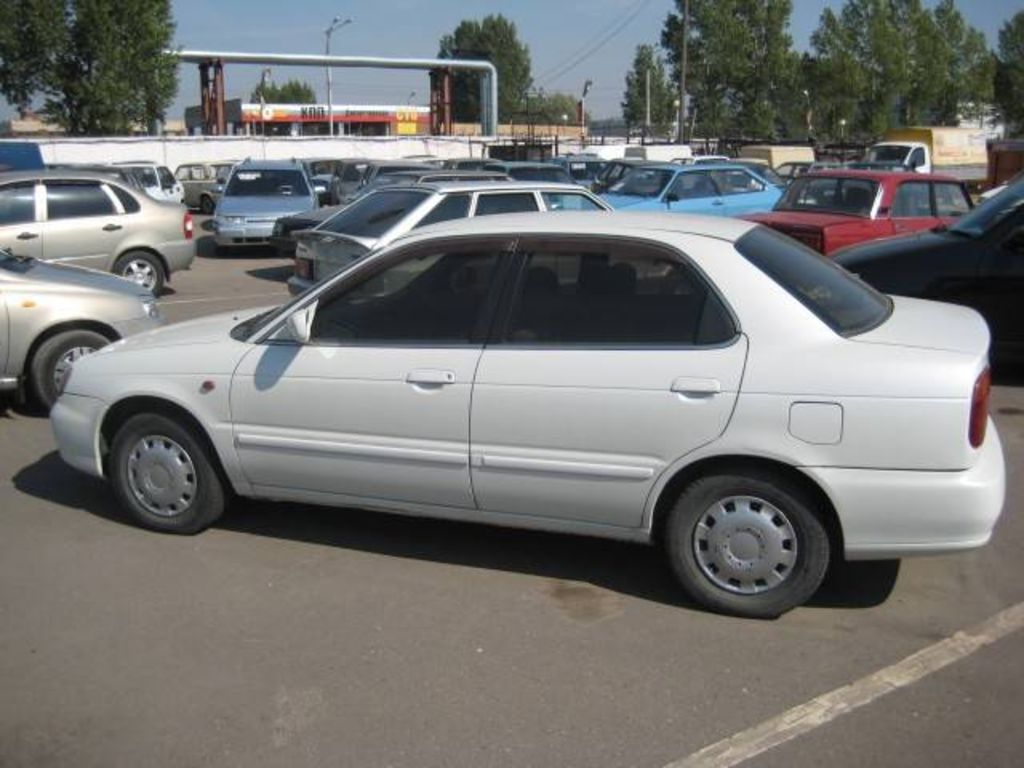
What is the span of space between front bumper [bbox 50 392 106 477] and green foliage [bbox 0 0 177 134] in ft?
116

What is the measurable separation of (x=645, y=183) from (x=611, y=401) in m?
13.1

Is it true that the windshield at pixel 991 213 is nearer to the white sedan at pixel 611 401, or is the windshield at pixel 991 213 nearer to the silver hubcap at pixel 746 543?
the white sedan at pixel 611 401

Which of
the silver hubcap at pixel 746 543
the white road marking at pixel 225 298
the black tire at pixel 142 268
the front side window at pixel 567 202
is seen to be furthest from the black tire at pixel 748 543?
the white road marking at pixel 225 298

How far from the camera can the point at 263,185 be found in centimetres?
1831

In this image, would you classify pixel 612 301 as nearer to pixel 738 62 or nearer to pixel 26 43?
pixel 26 43

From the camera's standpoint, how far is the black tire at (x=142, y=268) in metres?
12.5

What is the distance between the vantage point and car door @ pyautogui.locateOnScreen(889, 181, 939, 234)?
11.5 metres

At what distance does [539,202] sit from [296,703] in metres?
7.68

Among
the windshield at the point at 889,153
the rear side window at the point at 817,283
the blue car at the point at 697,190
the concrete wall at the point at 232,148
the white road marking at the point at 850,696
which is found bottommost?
the white road marking at the point at 850,696

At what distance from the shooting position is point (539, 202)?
10.5m

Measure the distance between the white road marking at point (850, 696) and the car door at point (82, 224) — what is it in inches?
421

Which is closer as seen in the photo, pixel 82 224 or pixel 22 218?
pixel 22 218

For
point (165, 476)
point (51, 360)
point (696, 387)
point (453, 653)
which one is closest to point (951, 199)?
point (696, 387)

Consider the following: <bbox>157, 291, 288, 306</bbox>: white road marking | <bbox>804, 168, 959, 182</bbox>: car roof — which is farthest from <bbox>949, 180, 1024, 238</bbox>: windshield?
<bbox>157, 291, 288, 306</bbox>: white road marking
